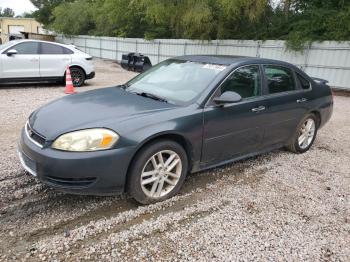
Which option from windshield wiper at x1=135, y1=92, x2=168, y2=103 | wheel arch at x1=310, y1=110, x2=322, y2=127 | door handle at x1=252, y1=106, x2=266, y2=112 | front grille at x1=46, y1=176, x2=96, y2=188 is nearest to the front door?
door handle at x1=252, y1=106, x2=266, y2=112

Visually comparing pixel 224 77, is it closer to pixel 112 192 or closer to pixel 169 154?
pixel 169 154

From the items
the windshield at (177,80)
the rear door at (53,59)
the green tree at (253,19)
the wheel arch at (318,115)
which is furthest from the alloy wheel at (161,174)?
Result: the green tree at (253,19)

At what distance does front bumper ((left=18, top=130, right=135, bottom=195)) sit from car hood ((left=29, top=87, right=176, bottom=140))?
0.23 m

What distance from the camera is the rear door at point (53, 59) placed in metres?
10.6

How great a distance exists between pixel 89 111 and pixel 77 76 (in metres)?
8.36

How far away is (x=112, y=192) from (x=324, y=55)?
1313cm

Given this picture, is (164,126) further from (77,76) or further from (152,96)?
(77,76)

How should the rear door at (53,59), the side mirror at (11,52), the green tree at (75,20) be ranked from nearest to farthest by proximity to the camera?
the side mirror at (11,52) → the rear door at (53,59) → the green tree at (75,20)

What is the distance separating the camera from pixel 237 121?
13.8 feet

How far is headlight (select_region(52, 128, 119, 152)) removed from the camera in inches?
124

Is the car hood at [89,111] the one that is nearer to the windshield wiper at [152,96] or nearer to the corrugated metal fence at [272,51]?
the windshield wiper at [152,96]

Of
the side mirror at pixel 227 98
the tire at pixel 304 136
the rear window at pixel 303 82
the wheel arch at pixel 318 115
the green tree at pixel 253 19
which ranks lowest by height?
the tire at pixel 304 136

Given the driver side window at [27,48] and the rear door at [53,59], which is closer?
the driver side window at [27,48]

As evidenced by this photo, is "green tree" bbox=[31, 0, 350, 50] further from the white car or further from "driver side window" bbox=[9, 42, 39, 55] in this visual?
"driver side window" bbox=[9, 42, 39, 55]
